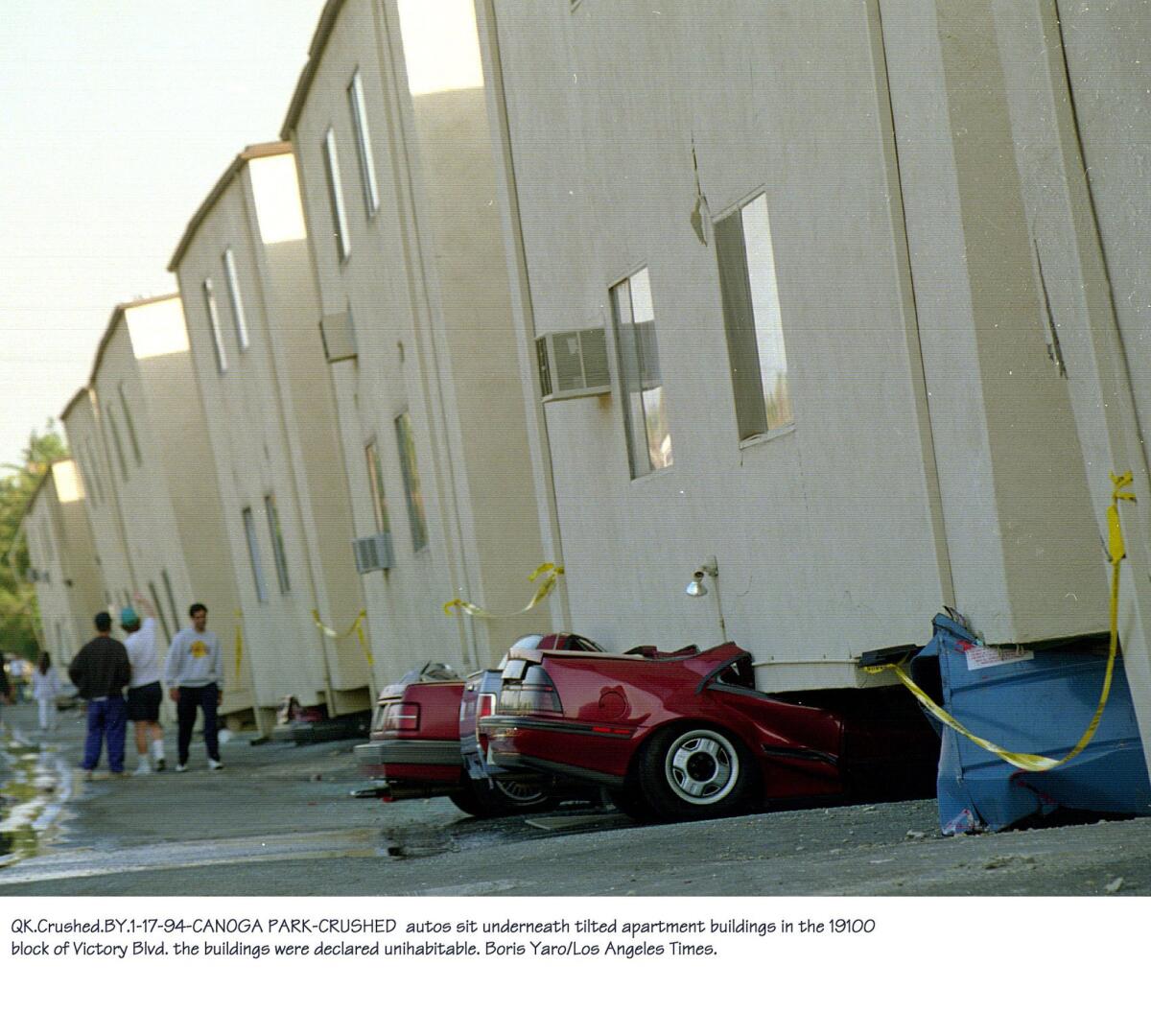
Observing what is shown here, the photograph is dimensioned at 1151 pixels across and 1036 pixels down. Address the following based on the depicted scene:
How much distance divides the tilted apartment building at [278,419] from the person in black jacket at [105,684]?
3.75 metres

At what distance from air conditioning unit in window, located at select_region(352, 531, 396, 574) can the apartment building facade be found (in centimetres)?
538

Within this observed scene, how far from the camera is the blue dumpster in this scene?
7.74 m

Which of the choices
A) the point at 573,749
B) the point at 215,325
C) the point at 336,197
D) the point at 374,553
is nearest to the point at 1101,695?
the point at 573,749

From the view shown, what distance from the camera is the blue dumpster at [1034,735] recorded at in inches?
305

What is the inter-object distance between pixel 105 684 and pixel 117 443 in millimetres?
17755

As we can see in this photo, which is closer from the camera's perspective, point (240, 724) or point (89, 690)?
point (89, 690)

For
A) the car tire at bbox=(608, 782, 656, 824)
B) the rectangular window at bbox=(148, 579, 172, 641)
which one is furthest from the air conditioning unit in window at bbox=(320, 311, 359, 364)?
the rectangular window at bbox=(148, 579, 172, 641)

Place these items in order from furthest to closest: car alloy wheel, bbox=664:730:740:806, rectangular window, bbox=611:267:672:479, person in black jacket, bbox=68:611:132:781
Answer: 1. person in black jacket, bbox=68:611:132:781
2. rectangular window, bbox=611:267:672:479
3. car alloy wheel, bbox=664:730:740:806

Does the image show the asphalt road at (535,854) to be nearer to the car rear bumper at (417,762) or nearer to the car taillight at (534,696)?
the car rear bumper at (417,762)

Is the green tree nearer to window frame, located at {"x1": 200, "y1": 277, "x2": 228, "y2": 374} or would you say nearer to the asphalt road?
window frame, located at {"x1": 200, "y1": 277, "x2": 228, "y2": 374}
